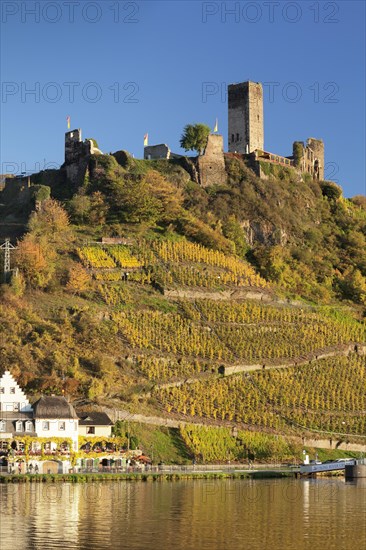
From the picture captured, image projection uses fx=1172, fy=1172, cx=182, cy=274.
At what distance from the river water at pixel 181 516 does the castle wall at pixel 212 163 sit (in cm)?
5845

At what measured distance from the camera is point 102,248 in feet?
375

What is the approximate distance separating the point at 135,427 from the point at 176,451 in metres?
3.59

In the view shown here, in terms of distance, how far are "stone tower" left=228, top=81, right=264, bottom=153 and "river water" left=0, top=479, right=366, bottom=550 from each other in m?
67.5

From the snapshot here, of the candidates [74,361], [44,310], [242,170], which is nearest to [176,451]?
[74,361]

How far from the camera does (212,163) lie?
131250mm

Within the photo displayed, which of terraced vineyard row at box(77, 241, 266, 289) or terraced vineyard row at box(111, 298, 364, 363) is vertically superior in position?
terraced vineyard row at box(77, 241, 266, 289)

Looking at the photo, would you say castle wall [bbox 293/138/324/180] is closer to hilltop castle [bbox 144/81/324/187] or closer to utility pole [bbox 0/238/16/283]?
hilltop castle [bbox 144/81/324/187]

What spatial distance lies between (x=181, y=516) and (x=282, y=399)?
42.7 metres

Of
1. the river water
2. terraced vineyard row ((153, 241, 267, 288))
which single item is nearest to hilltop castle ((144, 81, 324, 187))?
terraced vineyard row ((153, 241, 267, 288))

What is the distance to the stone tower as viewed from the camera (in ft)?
452

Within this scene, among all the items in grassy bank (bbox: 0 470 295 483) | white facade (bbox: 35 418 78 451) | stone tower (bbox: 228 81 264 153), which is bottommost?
grassy bank (bbox: 0 470 295 483)

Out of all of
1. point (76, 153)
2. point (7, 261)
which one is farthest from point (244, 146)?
point (7, 261)

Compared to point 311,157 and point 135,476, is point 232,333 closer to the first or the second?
point 135,476

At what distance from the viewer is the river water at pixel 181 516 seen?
4869 cm
